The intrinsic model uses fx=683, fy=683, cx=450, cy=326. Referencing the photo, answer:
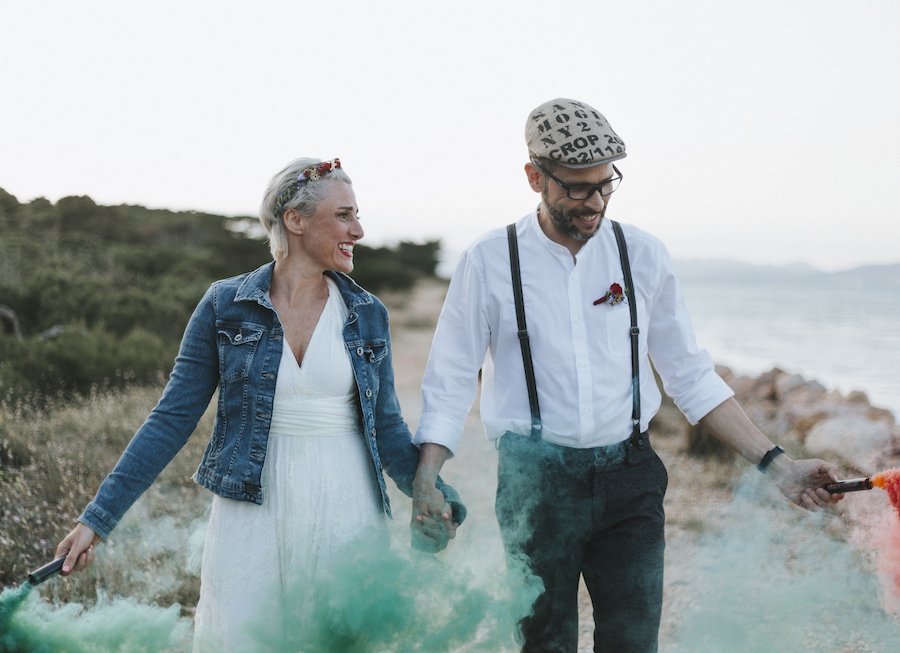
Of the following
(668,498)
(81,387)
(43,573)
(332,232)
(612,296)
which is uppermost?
(332,232)

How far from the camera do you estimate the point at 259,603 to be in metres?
2.01

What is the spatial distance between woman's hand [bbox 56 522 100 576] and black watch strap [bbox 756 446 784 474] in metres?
2.08

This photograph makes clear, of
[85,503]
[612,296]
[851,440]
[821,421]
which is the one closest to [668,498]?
[851,440]

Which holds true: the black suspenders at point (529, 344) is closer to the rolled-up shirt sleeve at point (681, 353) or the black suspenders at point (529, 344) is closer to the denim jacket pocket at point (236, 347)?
the rolled-up shirt sleeve at point (681, 353)

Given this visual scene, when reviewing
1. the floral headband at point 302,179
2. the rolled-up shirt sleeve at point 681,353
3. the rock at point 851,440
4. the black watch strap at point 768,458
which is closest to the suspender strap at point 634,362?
the rolled-up shirt sleeve at point 681,353

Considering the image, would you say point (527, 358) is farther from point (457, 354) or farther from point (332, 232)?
point (332, 232)

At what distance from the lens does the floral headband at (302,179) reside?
7.25 ft

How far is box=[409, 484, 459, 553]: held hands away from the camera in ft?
6.80

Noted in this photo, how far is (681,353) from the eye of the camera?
2.35m

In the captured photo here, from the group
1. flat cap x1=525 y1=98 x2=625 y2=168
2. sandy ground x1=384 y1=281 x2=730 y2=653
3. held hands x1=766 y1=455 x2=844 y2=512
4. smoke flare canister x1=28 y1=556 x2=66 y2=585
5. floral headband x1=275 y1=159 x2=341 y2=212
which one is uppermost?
flat cap x1=525 y1=98 x2=625 y2=168

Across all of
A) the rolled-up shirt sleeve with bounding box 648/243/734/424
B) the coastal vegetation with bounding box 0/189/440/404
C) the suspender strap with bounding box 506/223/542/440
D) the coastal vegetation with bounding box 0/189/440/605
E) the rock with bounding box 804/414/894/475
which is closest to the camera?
the suspender strap with bounding box 506/223/542/440

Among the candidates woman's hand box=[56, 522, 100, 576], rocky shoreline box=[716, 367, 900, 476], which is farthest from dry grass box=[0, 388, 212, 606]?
rocky shoreline box=[716, 367, 900, 476]

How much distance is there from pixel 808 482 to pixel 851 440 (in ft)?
16.7

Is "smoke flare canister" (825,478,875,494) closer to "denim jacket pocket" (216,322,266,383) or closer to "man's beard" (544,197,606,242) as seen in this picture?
"man's beard" (544,197,606,242)
